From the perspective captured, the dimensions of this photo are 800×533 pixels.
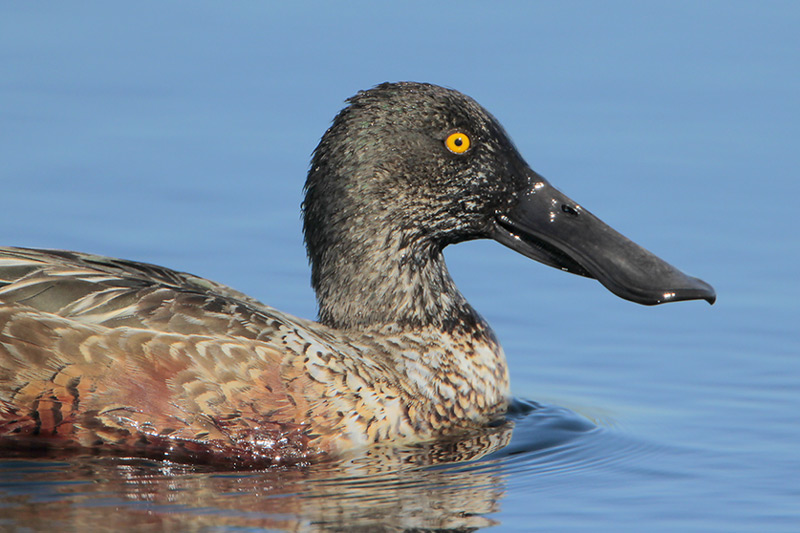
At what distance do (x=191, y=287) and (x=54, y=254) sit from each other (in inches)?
29.7

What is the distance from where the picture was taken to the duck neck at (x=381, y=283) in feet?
30.9

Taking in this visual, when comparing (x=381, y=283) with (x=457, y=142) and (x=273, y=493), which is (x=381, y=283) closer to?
(x=457, y=142)

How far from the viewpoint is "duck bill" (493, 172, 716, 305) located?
928 cm

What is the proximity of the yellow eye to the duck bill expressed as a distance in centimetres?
42

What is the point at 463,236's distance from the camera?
9594 mm

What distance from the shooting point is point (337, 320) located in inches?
376

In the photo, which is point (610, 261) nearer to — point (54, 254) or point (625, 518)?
point (625, 518)

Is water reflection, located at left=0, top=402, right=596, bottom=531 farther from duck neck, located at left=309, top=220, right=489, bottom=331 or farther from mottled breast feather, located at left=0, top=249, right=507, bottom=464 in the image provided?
duck neck, located at left=309, top=220, right=489, bottom=331

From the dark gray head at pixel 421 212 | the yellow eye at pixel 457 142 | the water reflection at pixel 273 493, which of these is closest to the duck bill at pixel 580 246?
the dark gray head at pixel 421 212

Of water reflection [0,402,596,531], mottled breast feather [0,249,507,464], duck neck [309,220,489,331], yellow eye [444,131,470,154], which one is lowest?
water reflection [0,402,596,531]

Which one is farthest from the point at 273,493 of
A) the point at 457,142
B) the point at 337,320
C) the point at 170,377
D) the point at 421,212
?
the point at 457,142

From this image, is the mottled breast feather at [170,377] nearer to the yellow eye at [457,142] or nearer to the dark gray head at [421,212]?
the dark gray head at [421,212]

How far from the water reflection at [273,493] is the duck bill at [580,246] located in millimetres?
1081

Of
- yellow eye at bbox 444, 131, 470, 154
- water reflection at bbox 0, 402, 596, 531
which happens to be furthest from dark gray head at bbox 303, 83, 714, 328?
water reflection at bbox 0, 402, 596, 531
